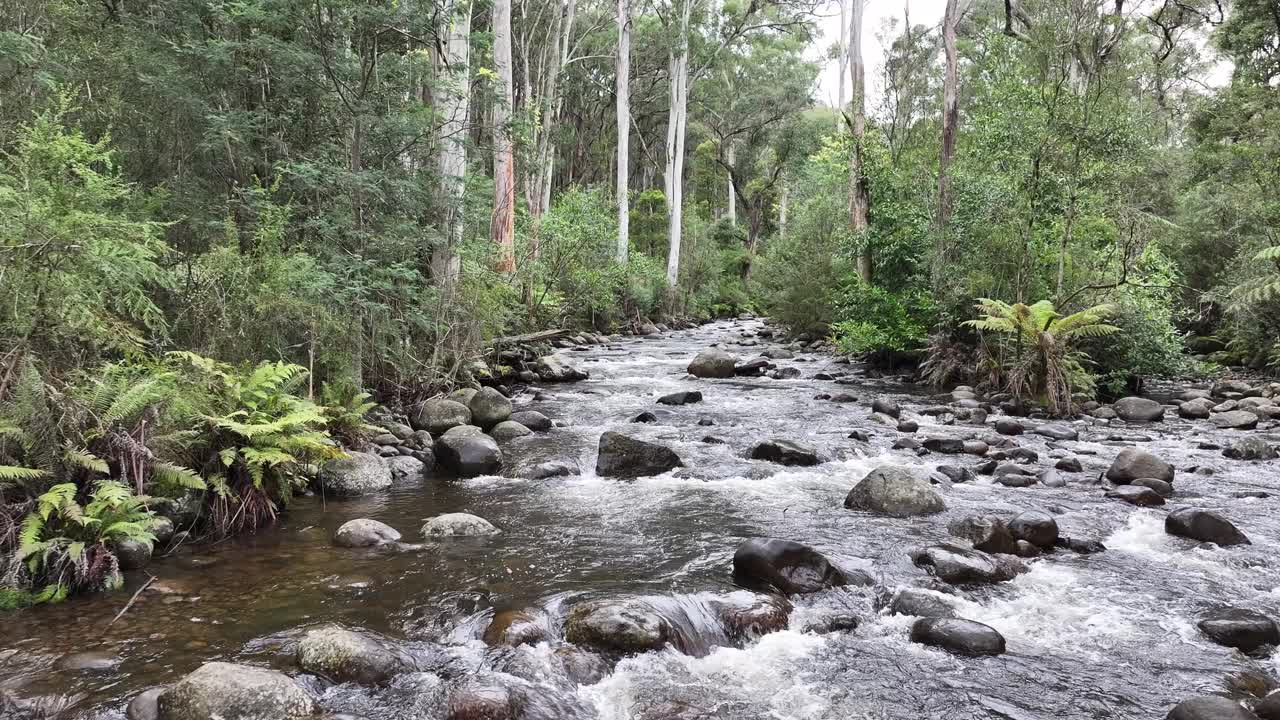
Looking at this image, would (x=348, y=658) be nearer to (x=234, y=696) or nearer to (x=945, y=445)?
(x=234, y=696)

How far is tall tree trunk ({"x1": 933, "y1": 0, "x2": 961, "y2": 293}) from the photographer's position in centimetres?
1525

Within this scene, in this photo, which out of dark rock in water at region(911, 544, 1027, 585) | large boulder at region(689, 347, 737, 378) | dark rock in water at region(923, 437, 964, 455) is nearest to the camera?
dark rock in water at region(911, 544, 1027, 585)

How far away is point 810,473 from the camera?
875 centimetres

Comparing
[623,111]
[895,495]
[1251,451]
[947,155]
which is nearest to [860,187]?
[947,155]

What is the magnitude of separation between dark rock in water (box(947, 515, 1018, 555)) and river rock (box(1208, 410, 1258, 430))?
25.1ft

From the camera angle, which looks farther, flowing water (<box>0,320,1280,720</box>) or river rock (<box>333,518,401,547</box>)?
river rock (<box>333,518,401,547</box>)

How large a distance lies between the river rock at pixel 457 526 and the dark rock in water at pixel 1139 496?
6203mm

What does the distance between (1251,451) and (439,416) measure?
10386 mm

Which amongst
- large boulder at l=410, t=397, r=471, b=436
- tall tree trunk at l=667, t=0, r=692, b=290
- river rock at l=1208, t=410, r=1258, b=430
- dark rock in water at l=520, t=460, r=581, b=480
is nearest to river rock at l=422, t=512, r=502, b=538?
dark rock in water at l=520, t=460, r=581, b=480

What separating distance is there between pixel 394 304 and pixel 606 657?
705 cm

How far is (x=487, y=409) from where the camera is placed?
1091 centimetres

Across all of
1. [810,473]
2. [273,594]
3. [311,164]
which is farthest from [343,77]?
[810,473]

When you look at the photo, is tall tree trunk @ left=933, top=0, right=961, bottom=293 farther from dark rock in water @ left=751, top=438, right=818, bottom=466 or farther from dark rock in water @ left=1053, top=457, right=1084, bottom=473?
dark rock in water @ left=751, top=438, right=818, bottom=466

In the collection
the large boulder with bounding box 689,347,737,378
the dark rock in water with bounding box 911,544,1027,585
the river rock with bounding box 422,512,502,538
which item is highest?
the large boulder with bounding box 689,347,737,378
